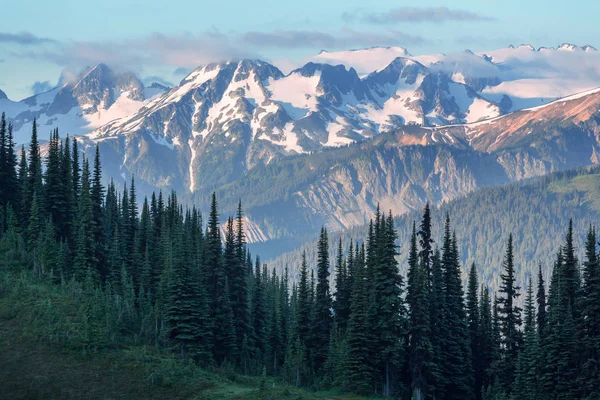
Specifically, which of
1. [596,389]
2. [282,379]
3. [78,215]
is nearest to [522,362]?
[596,389]

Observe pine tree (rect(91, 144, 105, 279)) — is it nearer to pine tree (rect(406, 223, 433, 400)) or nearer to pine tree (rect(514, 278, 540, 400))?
pine tree (rect(406, 223, 433, 400))

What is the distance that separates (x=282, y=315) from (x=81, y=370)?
53.9 metres

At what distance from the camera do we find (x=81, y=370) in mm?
75188

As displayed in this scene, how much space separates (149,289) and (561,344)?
4798 centimetres

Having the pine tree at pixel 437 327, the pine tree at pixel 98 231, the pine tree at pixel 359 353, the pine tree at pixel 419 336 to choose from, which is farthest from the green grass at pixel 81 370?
the pine tree at pixel 98 231

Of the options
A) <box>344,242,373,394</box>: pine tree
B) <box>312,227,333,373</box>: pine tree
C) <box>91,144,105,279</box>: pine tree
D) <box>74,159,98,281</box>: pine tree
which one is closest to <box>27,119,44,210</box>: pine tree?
<box>74,159,98,281</box>: pine tree

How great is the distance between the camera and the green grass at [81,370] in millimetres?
72125

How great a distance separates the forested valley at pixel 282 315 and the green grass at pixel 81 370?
1.44 feet

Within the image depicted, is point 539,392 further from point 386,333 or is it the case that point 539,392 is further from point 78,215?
point 78,215

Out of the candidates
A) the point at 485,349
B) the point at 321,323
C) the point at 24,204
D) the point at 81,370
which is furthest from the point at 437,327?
the point at 24,204

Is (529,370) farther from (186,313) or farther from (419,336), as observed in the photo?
(186,313)

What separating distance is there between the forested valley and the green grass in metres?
0.44

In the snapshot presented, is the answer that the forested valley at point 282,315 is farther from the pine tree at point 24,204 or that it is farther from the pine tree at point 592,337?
the pine tree at point 24,204

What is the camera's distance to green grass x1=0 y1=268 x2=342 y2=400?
72125 mm
